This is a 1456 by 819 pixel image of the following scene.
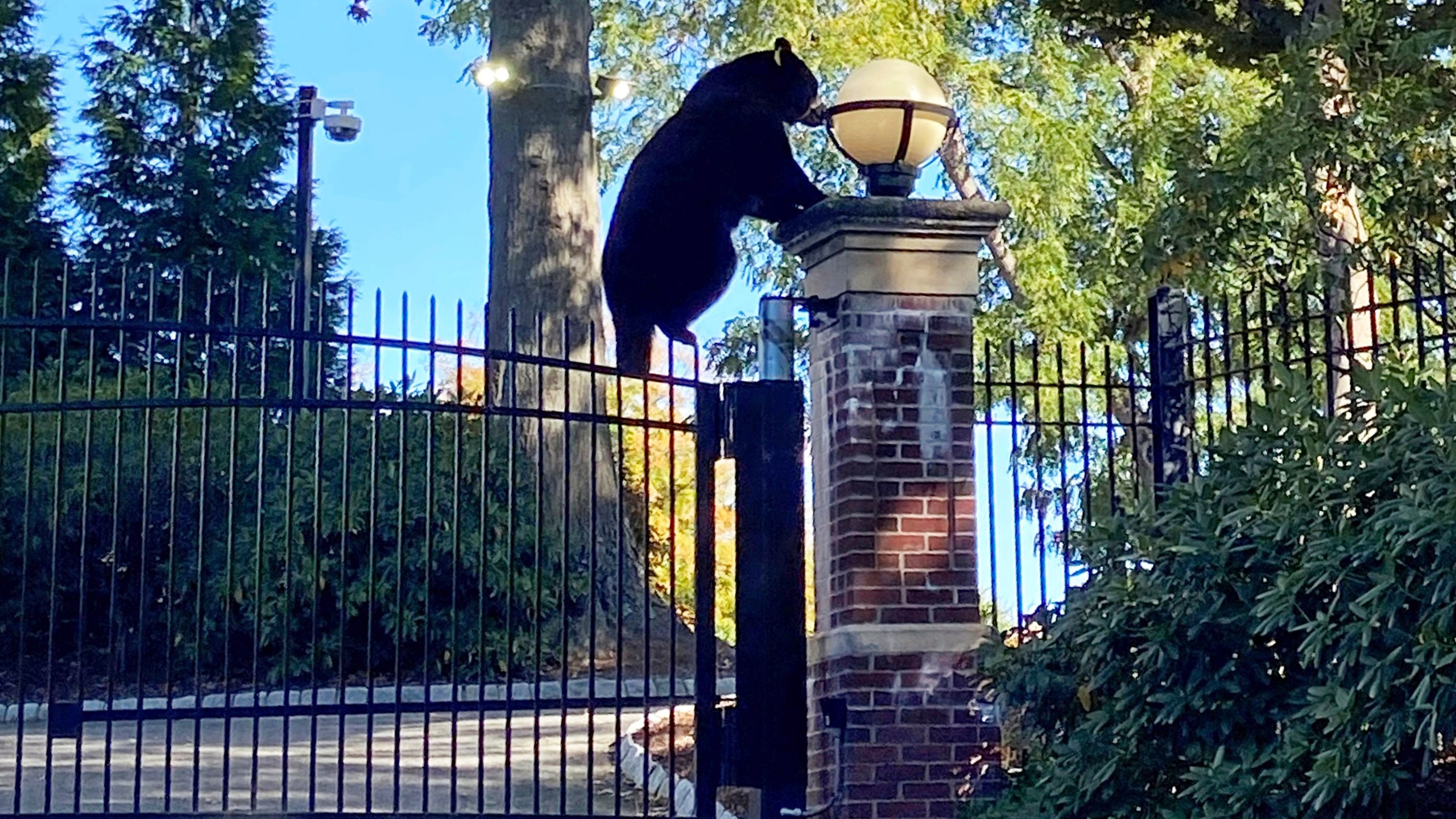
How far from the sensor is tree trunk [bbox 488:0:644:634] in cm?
1232

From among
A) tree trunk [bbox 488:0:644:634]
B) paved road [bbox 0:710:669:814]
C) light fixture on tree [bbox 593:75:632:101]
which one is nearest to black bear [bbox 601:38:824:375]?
paved road [bbox 0:710:669:814]

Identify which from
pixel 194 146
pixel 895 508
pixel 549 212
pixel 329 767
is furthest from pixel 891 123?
pixel 194 146

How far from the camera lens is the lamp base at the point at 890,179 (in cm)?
691

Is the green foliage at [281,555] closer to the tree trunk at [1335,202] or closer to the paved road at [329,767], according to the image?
the paved road at [329,767]

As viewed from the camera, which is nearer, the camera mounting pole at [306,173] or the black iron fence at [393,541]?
the black iron fence at [393,541]

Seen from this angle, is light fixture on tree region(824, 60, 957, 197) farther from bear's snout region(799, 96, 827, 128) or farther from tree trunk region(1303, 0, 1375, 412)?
tree trunk region(1303, 0, 1375, 412)

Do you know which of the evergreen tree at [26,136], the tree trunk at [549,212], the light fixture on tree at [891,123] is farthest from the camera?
the evergreen tree at [26,136]

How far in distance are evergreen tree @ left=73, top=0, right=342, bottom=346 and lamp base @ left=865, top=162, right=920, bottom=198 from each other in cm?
1256

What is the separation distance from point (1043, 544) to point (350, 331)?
102 inches

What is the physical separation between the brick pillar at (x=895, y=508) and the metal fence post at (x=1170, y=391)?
33.2 inches

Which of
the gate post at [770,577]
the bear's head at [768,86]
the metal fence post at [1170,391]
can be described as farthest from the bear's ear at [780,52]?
the metal fence post at [1170,391]

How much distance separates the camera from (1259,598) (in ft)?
17.0

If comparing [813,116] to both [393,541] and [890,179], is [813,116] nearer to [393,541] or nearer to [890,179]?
[890,179]

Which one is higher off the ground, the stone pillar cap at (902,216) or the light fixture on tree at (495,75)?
the light fixture on tree at (495,75)
